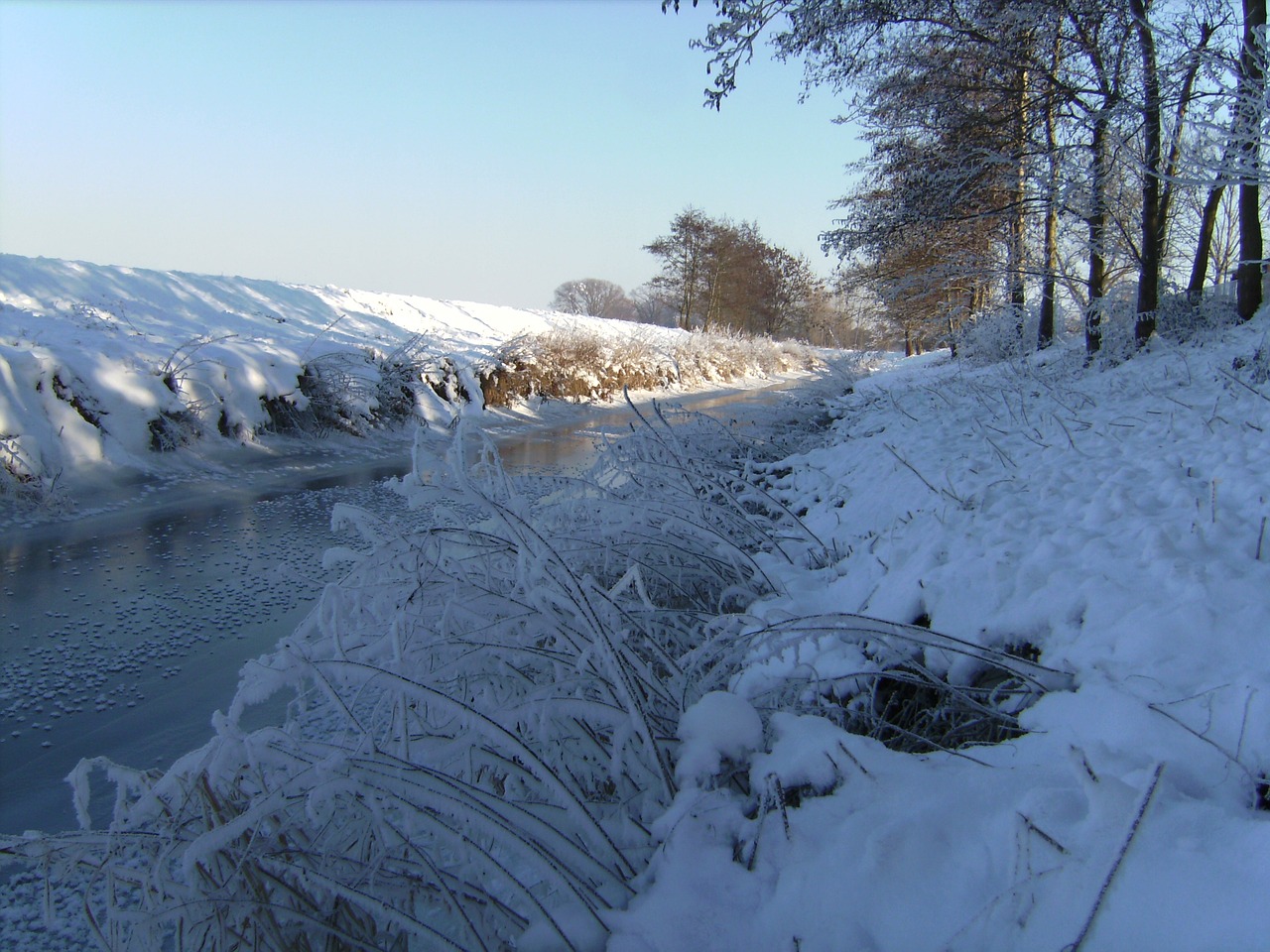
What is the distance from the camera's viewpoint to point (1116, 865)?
826 mm

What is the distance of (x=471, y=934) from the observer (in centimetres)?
109

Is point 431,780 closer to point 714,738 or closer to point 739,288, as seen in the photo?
point 714,738

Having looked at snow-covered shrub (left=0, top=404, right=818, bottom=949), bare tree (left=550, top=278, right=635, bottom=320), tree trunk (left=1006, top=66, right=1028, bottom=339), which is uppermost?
bare tree (left=550, top=278, right=635, bottom=320)

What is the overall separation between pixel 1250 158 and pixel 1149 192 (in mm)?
2119

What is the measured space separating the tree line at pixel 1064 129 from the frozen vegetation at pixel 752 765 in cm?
412

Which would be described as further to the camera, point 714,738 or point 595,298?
point 595,298

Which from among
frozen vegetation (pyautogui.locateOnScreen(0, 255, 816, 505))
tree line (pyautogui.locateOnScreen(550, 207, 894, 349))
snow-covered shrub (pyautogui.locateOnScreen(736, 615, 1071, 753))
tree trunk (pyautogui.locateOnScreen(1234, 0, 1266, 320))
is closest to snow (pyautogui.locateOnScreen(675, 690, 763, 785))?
snow-covered shrub (pyautogui.locateOnScreen(736, 615, 1071, 753))

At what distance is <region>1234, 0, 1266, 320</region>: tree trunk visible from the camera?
425 centimetres

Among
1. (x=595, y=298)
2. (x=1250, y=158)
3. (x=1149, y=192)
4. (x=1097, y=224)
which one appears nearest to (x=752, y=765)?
(x=1250, y=158)

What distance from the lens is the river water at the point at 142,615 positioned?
222 cm

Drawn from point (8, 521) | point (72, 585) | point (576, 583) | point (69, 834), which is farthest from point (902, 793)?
point (8, 521)

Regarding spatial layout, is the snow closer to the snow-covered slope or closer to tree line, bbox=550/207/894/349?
the snow-covered slope

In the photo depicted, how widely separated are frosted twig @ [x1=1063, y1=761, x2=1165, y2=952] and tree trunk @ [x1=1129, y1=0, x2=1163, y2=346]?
6467mm

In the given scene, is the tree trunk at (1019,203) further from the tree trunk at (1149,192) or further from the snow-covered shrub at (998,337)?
the tree trunk at (1149,192)
